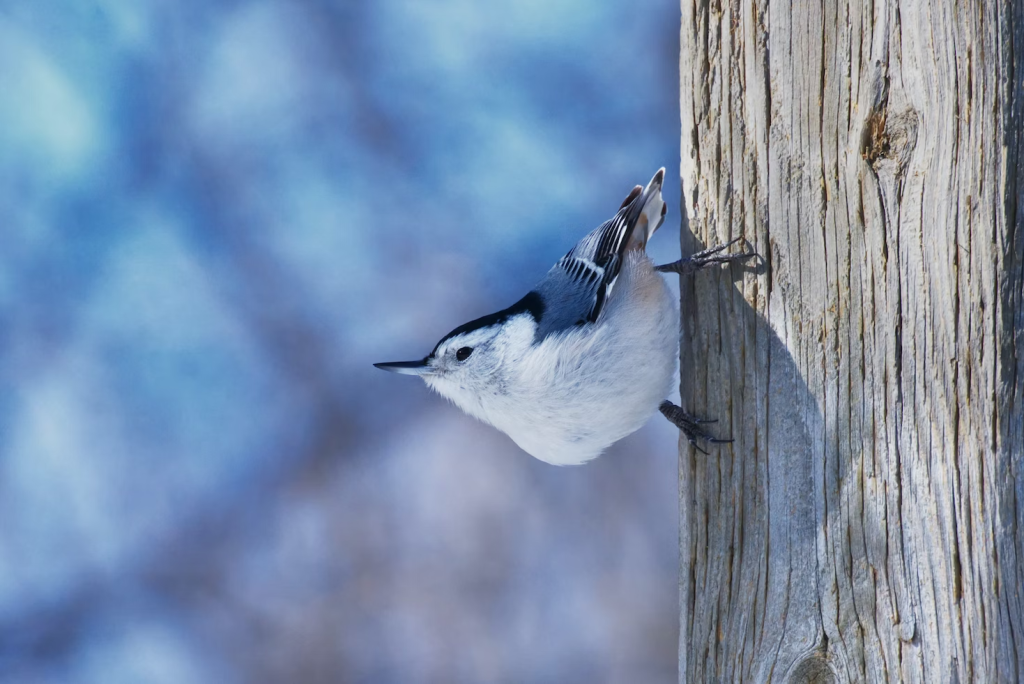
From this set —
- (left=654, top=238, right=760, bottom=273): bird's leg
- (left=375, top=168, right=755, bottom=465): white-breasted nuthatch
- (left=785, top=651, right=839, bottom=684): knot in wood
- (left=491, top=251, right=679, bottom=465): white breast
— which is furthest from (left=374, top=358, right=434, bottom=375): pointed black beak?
(left=785, top=651, right=839, bottom=684): knot in wood

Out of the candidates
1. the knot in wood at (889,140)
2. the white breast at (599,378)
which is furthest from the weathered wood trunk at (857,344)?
the white breast at (599,378)

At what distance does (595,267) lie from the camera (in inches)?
83.2

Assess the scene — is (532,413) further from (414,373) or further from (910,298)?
(910,298)

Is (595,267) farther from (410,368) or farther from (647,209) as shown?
(410,368)

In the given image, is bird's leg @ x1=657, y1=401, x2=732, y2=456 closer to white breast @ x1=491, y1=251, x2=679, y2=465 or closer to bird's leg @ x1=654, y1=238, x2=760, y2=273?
white breast @ x1=491, y1=251, x2=679, y2=465

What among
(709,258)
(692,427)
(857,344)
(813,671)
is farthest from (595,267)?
(813,671)

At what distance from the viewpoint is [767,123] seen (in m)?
→ 1.65

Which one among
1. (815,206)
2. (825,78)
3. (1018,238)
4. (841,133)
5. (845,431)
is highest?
(825,78)

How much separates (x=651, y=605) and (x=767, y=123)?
2435mm

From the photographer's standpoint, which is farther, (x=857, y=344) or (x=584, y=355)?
(x=584, y=355)

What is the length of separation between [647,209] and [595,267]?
0.27 meters

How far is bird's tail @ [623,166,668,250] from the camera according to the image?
7.21 feet

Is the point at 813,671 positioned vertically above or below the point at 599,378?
below

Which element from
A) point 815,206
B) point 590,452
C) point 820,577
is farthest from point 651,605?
point 815,206
